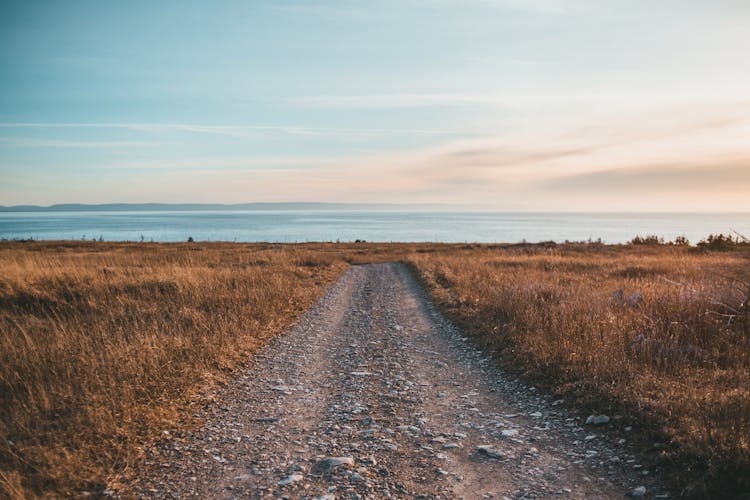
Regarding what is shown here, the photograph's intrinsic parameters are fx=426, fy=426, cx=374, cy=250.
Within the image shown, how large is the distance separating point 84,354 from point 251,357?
3.20 m

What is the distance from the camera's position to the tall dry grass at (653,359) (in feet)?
16.0

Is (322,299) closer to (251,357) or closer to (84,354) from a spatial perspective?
(251,357)

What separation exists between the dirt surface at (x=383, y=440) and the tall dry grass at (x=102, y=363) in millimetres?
568

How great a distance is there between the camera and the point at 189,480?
482 centimetres

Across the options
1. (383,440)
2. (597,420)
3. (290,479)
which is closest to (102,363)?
(290,479)

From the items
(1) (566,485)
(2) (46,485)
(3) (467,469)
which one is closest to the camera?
(2) (46,485)

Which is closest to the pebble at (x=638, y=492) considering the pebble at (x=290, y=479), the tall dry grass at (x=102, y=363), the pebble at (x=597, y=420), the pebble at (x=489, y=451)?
the pebble at (x=489, y=451)

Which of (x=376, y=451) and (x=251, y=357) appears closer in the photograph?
(x=376, y=451)

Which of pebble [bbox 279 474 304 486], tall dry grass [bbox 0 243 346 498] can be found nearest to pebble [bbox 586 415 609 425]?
pebble [bbox 279 474 304 486]

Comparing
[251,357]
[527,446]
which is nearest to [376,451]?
[527,446]

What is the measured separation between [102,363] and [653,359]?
9.96 m

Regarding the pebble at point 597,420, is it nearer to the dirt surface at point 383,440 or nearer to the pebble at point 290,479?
the dirt surface at point 383,440

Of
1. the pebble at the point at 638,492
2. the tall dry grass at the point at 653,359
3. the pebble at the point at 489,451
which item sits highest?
the tall dry grass at the point at 653,359

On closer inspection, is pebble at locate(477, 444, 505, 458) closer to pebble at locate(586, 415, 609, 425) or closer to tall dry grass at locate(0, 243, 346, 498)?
pebble at locate(586, 415, 609, 425)
